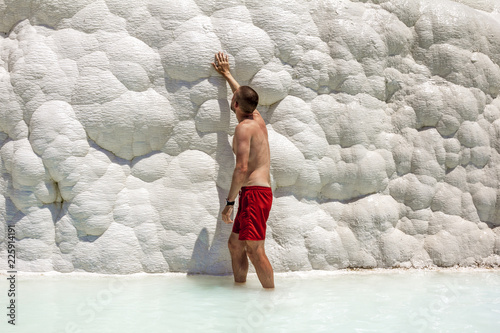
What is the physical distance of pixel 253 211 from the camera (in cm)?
356

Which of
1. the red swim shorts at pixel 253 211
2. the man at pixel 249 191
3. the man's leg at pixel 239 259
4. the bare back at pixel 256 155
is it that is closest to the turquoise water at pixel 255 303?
the man's leg at pixel 239 259

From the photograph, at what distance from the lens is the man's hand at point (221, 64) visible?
152 inches

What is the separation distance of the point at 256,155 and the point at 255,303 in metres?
1.09

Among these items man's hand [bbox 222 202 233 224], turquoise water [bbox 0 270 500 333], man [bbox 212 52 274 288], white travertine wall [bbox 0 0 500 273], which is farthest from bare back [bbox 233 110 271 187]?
turquoise water [bbox 0 270 500 333]

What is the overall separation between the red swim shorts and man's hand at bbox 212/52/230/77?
961 mm

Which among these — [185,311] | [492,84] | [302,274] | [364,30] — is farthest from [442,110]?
[185,311]

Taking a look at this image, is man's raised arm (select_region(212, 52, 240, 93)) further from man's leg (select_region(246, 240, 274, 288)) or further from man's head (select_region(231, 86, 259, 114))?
man's leg (select_region(246, 240, 274, 288))

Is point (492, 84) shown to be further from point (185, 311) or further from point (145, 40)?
point (185, 311)

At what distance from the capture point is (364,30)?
4266mm

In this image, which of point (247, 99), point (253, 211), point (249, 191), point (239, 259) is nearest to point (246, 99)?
point (247, 99)

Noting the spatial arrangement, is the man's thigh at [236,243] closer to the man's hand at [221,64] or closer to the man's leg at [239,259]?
the man's leg at [239,259]

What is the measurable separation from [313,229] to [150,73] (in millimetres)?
1869

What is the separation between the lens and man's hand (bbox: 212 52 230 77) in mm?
3857

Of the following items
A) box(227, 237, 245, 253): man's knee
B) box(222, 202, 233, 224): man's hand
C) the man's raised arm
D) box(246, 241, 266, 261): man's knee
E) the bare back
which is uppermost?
the man's raised arm
